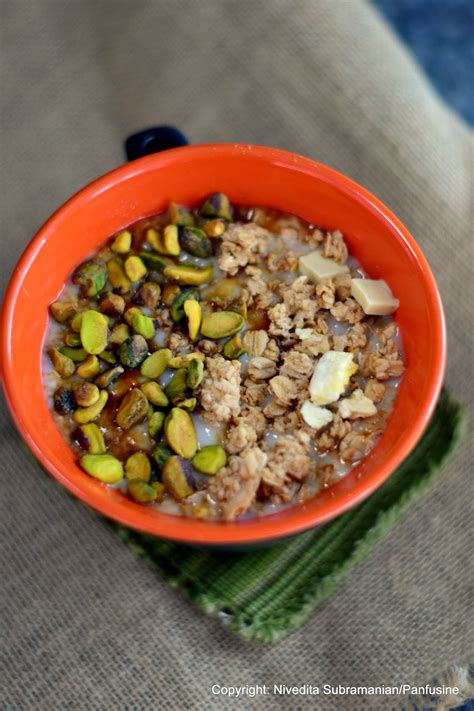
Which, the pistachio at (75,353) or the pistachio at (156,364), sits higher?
the pistachio at (156,364)

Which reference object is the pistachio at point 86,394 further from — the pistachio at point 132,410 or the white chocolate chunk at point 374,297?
the white chocolate chunk at point 374,297

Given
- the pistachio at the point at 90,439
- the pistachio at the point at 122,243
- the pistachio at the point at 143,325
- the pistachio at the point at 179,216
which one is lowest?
the pistachio at the point at 90,439

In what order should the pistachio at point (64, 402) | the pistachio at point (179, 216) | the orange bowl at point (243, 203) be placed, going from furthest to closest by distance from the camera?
the pistachio at point (179, 216)
the pistachio at point (64, 402)
the orange bowl at point (243, 203)

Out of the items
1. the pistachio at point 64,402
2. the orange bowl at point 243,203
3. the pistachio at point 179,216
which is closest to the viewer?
the orange bowl at point 243,203

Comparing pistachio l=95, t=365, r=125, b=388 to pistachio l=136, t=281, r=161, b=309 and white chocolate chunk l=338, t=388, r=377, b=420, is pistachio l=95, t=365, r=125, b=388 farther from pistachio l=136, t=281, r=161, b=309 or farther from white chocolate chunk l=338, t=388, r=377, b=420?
white chocolate chunk l=338, t=388, r=377, b=420

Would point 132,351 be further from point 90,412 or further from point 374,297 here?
point 374,297

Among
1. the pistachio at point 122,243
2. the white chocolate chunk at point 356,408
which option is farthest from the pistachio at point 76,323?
the white chocolate chunk at point 356,408
